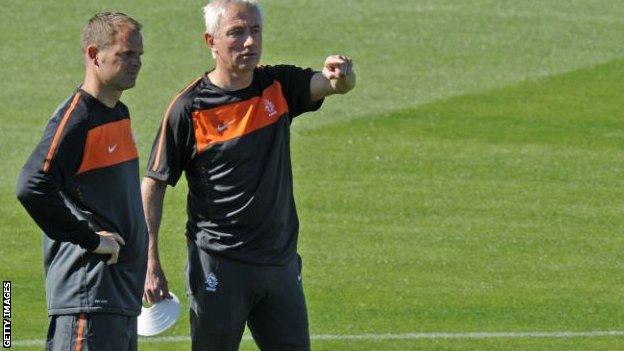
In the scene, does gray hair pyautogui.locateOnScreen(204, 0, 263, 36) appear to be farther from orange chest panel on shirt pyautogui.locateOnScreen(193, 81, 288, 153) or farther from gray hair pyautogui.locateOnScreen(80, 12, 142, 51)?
gray hair pyautogui.locateOnScreen(80, 12, 142, 51)

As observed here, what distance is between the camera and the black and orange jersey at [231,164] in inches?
315

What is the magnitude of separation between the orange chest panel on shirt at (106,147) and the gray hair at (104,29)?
35 cm

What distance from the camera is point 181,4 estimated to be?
22578 millimetres

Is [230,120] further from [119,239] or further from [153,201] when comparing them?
[119,239]

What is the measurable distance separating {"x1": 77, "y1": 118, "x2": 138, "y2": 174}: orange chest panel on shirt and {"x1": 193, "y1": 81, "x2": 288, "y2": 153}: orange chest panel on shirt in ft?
2.41

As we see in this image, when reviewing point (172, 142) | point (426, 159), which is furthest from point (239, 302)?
point (426, 159)

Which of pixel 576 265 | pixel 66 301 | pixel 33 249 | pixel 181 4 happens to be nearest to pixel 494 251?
pixel 576 265

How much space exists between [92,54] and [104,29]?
12 cm

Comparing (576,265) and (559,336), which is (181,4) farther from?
(559,336)

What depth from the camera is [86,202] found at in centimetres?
721

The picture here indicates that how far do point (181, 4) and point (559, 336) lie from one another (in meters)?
12.5

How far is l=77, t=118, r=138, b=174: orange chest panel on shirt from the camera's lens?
7.17 m

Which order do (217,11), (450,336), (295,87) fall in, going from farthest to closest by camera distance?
1. (450,336)
2. (295,87)
3. (217,11)

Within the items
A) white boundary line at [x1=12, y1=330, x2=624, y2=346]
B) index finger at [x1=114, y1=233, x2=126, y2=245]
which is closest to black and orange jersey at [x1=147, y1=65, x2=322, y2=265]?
index finger at [x1=114, y1=233, x2=126, y2=245]
